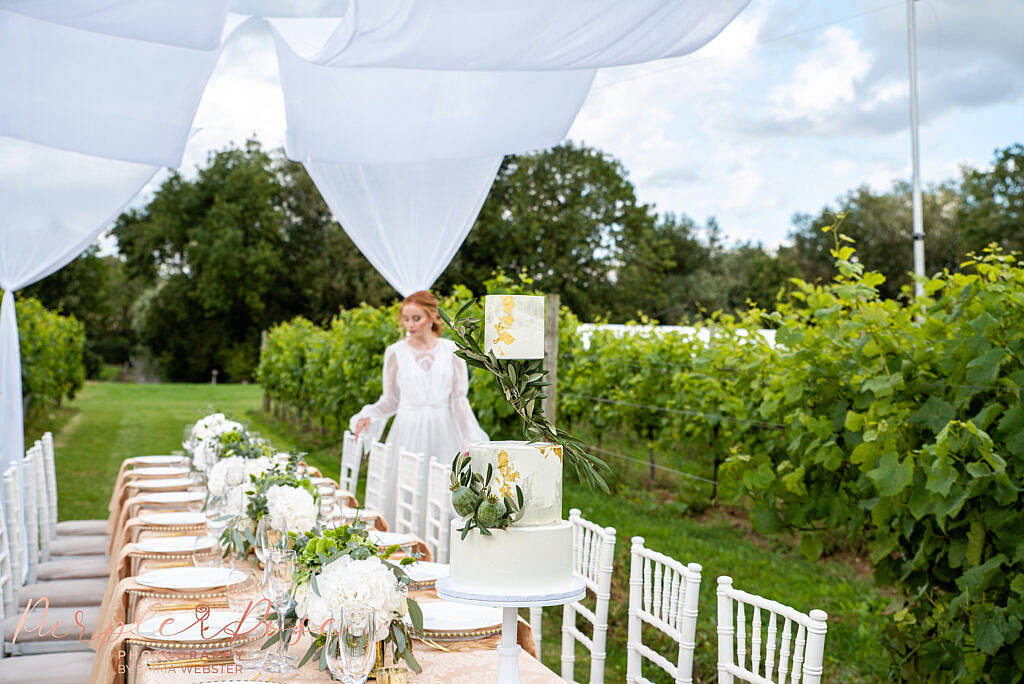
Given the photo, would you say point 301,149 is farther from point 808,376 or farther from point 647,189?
point 647,189

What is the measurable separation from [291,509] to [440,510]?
1180mm

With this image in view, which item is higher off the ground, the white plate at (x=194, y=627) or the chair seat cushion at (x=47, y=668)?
the white plate at (x=194, y=627)

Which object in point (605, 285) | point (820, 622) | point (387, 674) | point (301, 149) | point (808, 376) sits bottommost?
point (387, 674)

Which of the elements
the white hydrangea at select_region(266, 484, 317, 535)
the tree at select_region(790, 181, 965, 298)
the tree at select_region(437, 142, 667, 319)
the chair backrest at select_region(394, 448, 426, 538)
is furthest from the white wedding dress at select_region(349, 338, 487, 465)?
the tree at select_region(790, 181, 965, 298)

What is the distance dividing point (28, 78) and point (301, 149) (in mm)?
1251

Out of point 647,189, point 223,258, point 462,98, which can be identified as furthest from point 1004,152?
point 462,98

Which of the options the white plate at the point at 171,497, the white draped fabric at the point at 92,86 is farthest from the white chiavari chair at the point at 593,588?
the white draped fabric at the point at 92,86

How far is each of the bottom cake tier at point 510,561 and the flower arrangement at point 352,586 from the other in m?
0.19

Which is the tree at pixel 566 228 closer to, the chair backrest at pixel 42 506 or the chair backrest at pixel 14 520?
the chair backrest at pixel 42 506

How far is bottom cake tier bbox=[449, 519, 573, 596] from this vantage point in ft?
5.22

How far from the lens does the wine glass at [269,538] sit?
235cm

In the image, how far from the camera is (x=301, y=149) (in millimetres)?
4656

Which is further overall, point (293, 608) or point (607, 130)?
point (607, 130)

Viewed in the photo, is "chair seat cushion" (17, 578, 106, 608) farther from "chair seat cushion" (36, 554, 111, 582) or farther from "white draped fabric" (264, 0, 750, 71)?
"white draped fabric" (264, 0, 750, 71)
